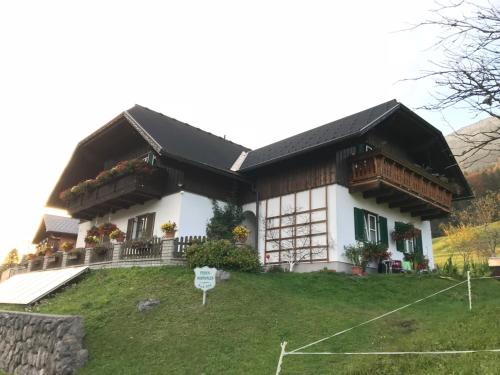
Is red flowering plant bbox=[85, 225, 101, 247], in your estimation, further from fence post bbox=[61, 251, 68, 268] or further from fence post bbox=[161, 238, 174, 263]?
fence post bbox=[161, 238, 174, 263]

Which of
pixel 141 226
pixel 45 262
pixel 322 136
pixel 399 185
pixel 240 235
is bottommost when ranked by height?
pixel 45 262

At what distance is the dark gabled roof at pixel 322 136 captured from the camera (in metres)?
17.8

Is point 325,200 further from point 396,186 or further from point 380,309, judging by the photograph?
point 380,309

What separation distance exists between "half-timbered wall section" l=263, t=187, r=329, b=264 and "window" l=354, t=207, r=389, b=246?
1621mm

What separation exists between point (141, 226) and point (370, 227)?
10955mm

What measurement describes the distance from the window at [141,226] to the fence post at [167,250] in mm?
4426

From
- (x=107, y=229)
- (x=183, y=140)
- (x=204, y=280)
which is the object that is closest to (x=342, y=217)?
(x=204, y=280)

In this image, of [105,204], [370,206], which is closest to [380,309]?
[370,206]

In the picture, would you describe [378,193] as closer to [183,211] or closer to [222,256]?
[222,256]

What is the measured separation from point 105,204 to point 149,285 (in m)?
10.0

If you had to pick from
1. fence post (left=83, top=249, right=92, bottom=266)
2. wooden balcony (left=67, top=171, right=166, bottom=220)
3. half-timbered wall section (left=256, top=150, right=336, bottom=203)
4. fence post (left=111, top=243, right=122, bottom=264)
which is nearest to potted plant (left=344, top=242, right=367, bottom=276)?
half-timbered wall section (left=256, top=150, right=336, bottom=203)

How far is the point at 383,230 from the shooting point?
2022 centimetres

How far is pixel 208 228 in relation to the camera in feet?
65.9

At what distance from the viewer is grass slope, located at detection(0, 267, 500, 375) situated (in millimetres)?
7762
